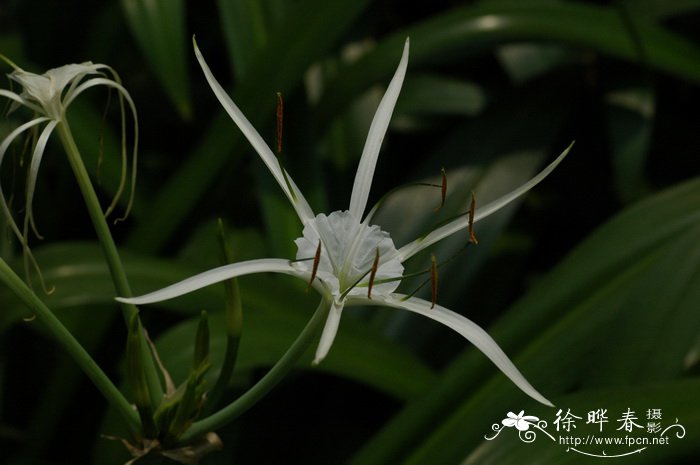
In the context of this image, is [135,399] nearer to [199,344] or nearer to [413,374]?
[199,344]

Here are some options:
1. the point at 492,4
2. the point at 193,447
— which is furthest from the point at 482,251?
the point at 193,447

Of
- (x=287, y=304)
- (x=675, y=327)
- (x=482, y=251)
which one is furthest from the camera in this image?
(x=482, y=251)

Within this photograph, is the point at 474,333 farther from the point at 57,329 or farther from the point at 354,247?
the point at 57,329

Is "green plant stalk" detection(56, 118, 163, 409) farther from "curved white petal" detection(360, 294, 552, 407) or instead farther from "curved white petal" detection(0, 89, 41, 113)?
"curved white petal" detection(360, 294, 552, 407)

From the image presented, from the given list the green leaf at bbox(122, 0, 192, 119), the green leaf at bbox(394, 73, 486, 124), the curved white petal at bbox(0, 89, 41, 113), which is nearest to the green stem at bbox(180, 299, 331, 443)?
the curved white petal at bbox(0, 89, 41, 113)

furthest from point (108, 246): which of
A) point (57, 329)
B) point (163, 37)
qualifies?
point (163, 37)
